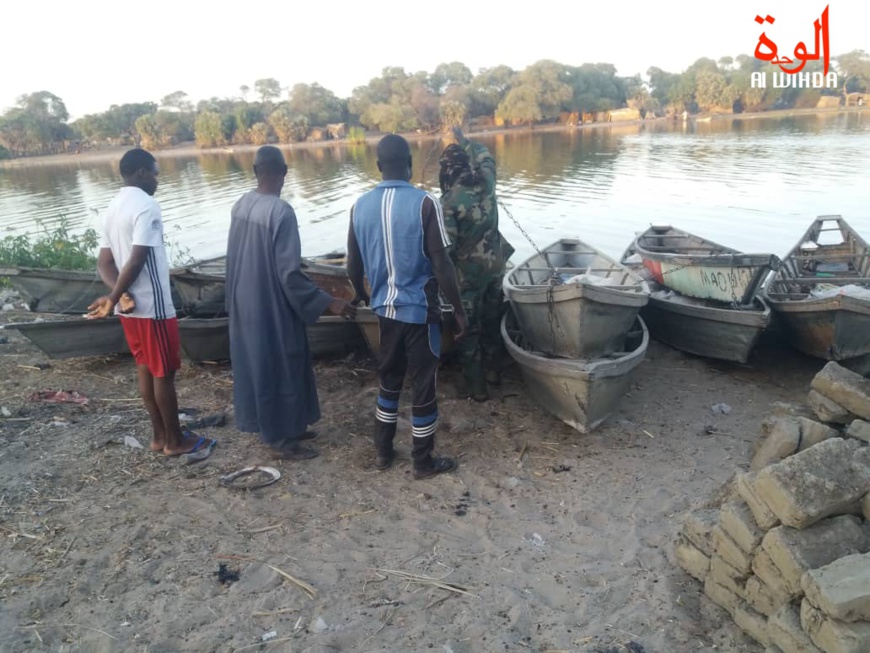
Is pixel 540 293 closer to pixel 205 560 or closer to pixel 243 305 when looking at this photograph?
pixel 243 305

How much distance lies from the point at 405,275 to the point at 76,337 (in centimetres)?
389

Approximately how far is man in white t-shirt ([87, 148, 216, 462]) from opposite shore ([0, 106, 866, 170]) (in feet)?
129

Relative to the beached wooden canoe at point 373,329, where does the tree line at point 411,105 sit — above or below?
above

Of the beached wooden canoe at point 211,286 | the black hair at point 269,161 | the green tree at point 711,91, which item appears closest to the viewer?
the black hair at point 269,161

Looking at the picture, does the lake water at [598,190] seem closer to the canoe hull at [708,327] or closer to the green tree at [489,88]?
the canoe hull at [708,327]

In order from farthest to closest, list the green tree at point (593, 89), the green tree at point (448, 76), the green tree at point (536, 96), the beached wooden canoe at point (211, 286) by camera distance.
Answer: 1. the green tree at point (448, 76)
2. the green tree at point (593, 89)
3. the green tree at point (536, 96)
4. the beached wooden canoe at point (211, 286)

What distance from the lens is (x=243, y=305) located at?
4371 millimetres

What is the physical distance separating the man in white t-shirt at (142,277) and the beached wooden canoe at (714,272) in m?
5.20

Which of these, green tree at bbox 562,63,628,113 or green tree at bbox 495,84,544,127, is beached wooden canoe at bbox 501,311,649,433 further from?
green tree at bbox 562,63,628,113

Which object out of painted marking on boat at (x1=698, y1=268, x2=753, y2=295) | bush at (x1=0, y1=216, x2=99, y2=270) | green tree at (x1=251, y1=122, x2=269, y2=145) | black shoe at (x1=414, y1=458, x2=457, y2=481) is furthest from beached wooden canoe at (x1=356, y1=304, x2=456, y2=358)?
green tree at (x1=251, y1=122, x2=269, y2=145)

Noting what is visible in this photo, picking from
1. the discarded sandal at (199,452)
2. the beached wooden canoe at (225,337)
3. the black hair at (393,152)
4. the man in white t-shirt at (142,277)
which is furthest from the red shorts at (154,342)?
the black hair at (393,152)

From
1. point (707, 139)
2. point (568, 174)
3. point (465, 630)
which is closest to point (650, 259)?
point (465, 630)

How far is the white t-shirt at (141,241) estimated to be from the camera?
4.05 m

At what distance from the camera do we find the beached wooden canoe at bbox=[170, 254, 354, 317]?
6.62m
